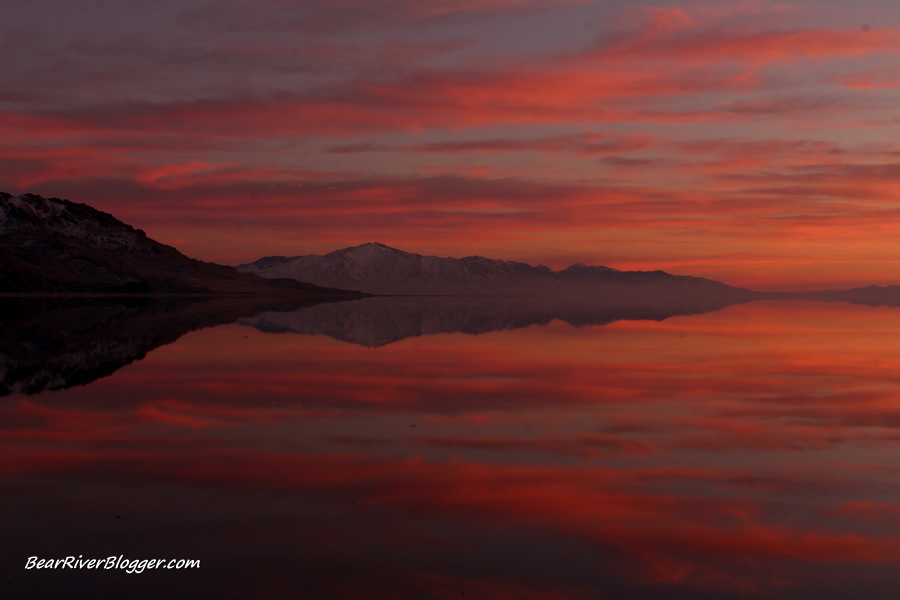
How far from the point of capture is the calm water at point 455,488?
34.6 feet

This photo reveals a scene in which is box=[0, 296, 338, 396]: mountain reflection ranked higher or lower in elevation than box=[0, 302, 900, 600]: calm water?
higher

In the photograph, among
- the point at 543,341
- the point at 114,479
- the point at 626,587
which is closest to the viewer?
the point at 626,587

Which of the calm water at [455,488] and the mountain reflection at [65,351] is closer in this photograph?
the calm water at [455,488]

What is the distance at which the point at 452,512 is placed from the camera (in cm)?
1310

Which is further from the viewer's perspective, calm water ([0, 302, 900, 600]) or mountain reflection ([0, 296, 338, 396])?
mountain reflection ([0, 296, 338, 396])

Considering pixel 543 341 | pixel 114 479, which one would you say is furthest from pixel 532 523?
pixel 543 341

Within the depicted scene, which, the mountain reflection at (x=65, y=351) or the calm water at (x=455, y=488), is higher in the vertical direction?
the mountain reflection at (x=65, y=351)

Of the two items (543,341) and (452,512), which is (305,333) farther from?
(452,512)

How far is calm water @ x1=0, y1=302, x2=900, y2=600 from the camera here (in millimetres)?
10539

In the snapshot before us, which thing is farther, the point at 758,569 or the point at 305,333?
the point at 305,333

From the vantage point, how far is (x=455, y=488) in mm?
14539

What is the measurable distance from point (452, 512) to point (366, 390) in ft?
47.1

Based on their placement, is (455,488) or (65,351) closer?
(455,488)

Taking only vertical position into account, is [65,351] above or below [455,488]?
above
